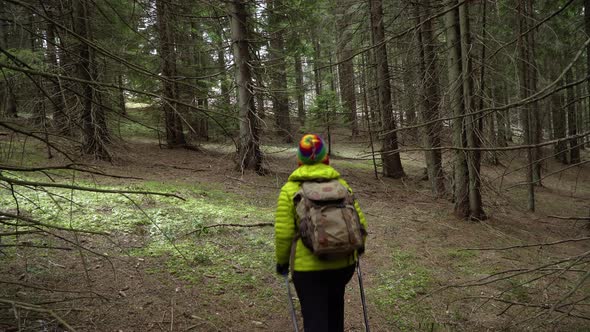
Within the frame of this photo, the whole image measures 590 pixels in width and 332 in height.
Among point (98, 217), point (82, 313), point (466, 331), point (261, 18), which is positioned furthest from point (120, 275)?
point (261, 18)

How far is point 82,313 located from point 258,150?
8.79 m

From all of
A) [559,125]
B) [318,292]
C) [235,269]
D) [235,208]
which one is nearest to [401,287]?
[235,269]

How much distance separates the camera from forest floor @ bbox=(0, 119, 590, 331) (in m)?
4.25

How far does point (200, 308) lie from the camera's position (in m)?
4.89

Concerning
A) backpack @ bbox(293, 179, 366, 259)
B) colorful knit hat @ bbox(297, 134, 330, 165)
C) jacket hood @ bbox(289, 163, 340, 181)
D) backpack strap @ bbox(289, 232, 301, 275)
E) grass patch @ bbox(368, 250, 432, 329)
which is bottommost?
grass patch @ bbox(368, 250, 432, 329)

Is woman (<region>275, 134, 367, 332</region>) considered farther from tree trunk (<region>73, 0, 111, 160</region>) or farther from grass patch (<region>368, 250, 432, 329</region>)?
tree trunk (<region>73, 0, 111, 160</region>)

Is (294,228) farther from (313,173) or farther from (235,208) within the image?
(235,208)

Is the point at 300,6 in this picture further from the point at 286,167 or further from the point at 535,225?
the point at 535,225

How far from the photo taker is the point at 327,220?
10.7 ft

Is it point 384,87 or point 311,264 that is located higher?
point 384,87

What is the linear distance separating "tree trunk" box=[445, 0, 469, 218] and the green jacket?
19.1ft

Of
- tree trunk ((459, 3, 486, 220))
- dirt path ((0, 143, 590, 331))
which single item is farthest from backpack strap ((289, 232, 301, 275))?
tree trunk ((459, 3, 486, 220))

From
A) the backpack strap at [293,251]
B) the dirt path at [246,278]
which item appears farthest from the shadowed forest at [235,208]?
the backpack strap at [293,251]

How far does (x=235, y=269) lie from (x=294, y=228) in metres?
2.86
